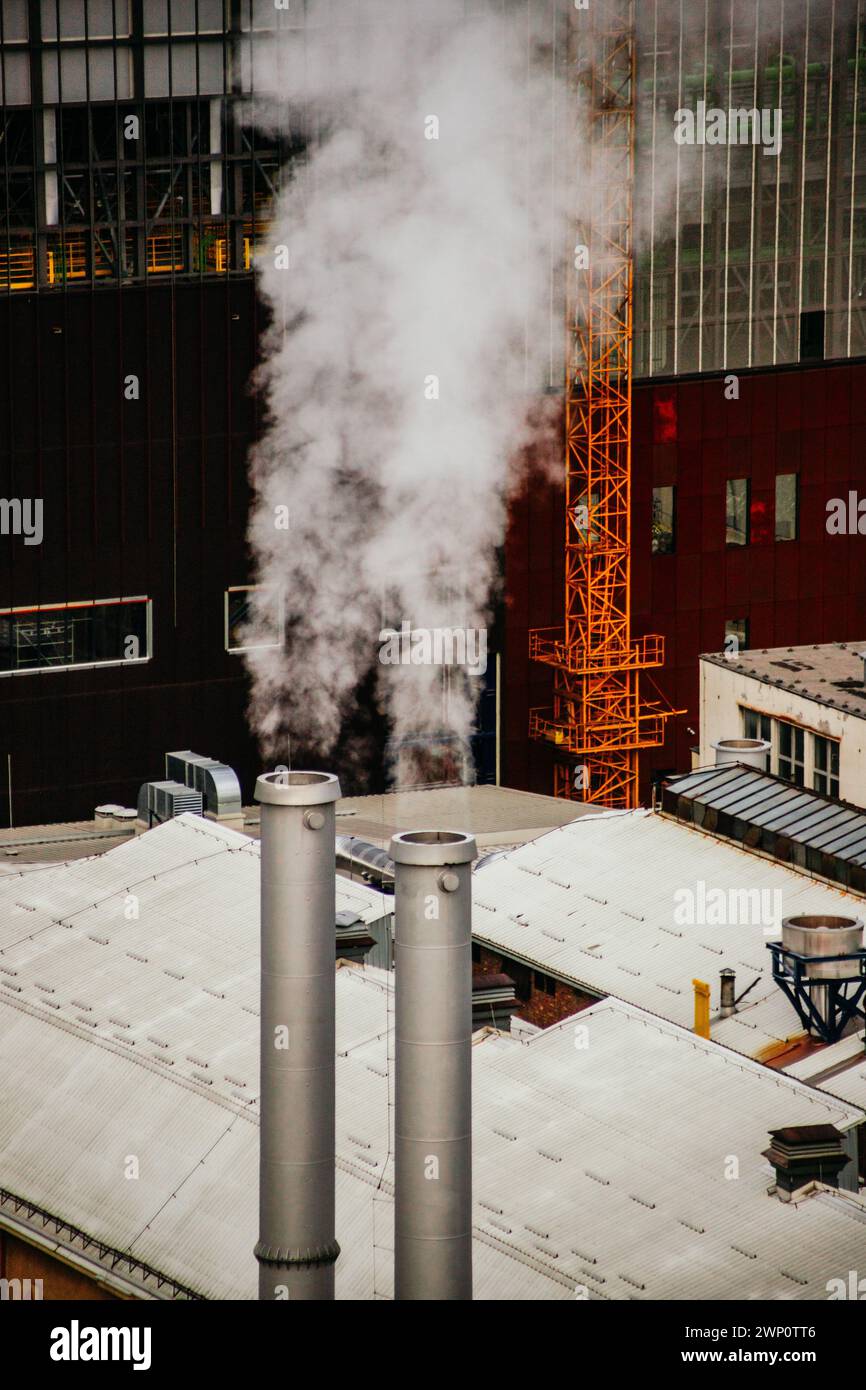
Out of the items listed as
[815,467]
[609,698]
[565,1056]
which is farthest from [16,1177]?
[815,467]

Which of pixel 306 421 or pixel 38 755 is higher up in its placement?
pixel 306 421

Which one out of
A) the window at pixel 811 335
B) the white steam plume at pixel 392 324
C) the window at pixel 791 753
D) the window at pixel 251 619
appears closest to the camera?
the window at pixel 791 753

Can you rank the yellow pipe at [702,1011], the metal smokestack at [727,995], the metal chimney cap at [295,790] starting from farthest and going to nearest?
the metal smokestack at [727,995] < the yellow pipe at [702,1011] < the metal chimney cap at [295,790]

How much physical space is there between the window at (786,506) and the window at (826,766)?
28.2m

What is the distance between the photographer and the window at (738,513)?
87.9 m

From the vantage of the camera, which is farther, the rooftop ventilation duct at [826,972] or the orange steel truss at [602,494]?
the orange steel truss at [602,494]

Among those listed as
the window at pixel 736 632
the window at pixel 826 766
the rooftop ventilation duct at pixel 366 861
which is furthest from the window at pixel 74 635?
the window at pixel 826 766

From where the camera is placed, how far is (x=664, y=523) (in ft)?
286

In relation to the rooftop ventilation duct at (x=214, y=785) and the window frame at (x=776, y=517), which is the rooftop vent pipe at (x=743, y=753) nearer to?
the rooftop ventilation duct at (x=214, y=785)

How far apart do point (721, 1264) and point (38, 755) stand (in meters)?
41.7

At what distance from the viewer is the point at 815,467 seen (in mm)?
88812

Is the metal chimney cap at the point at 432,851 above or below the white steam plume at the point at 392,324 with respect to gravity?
below

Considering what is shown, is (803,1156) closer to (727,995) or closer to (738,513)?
(727,995)
